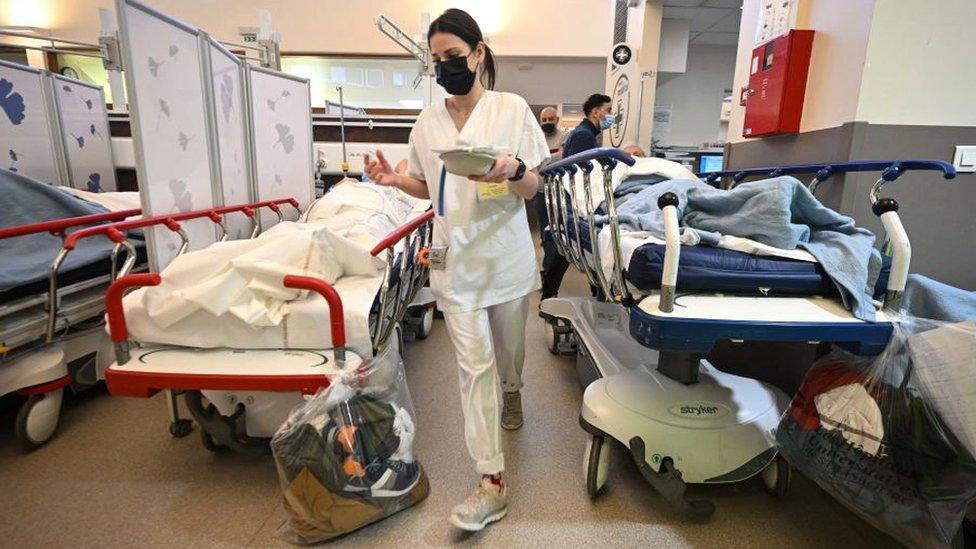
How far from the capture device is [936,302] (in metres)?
1.30

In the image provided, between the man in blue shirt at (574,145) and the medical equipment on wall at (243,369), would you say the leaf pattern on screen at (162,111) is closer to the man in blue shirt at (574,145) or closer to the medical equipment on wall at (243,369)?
the medical equipment on wall at (243,369)

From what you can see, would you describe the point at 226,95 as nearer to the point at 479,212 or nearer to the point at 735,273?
the point at 479,212

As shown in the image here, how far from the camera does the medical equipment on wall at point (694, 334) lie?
1.18 m

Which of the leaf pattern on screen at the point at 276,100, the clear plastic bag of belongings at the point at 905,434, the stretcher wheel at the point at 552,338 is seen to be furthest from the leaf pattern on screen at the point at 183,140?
the clear plastic bag of belongings at the point at 905,434

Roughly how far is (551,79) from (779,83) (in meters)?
6.52

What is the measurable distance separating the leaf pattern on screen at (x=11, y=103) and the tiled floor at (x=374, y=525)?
1980 millimetres

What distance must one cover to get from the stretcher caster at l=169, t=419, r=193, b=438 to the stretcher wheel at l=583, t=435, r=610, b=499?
1.39 meters

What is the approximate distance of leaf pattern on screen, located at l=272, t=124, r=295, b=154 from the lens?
2.93 metres

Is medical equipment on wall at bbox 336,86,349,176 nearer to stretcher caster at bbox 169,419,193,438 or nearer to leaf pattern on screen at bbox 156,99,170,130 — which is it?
leaf pattern on screen at bbox 156,99,170,130

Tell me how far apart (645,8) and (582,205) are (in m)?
3.10

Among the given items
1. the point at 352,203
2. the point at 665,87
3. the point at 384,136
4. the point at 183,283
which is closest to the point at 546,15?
the point at 665,87

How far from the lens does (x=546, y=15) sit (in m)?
7.33

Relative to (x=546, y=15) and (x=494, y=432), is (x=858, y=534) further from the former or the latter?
(x=546, y=15)

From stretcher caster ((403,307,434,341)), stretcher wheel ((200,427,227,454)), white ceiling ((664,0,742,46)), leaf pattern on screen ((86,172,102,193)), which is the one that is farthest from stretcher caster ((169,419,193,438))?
white ceiling ((664,0,742,46))
